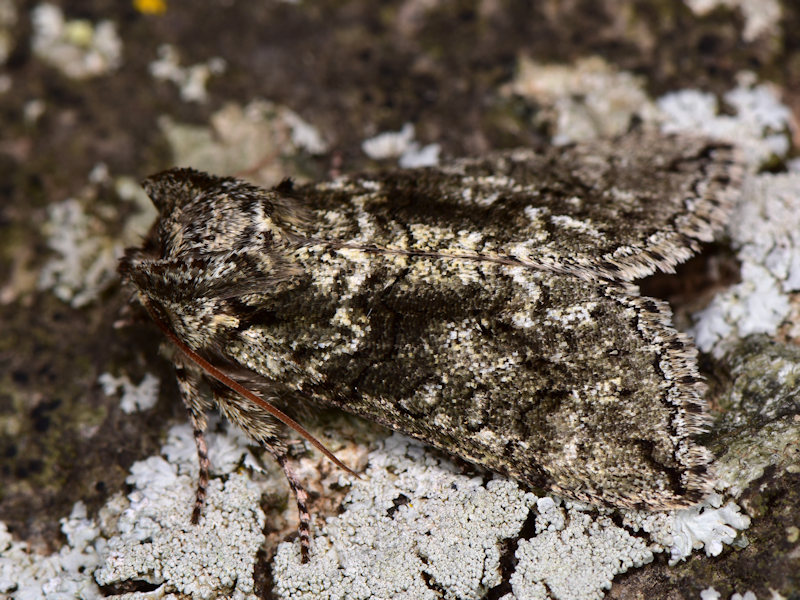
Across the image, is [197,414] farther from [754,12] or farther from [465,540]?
[754,12]

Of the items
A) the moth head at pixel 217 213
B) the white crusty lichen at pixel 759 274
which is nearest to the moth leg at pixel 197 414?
the moth head at pixel 217 213

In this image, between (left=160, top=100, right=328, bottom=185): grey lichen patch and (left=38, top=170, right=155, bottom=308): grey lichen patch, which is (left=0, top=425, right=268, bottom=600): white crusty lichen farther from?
(left=160, top=100, right=328, bottom=185): grey lichen patch

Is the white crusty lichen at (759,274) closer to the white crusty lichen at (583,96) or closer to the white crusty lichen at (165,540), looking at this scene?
the white crusty lichen at (583,96)

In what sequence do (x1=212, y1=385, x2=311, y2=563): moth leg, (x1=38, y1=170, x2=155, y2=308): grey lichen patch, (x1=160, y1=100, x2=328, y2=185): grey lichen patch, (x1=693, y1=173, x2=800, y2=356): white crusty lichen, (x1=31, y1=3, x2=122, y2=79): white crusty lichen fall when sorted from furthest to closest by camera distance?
(x1=31, y1=3, x2=122, y2=79): white crusty lichen → (x1=160, y1=100, x2=328, y2=185): grey lichen patch → (x1=38, y1=170, x2=155, y2=308): grey lichen patch → (x1=693, y1=173, x2=800, y2=356): white crusty lichen → (x1=212, y1=385, x2=311, y2=563): moth leg

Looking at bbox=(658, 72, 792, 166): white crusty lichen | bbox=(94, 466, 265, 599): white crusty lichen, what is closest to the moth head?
bbox=(94, 466, 265, 599): white crusty lichen

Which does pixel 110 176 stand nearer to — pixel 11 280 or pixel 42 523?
pixel 11 280

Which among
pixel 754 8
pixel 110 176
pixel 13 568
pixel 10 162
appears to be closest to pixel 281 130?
pixel 110 176

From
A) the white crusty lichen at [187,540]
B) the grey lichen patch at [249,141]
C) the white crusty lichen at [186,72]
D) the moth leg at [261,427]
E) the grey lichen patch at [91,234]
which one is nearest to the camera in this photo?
the white crusty lichen at [187,540]

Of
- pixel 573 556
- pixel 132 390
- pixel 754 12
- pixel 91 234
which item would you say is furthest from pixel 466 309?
pixel 754 12
